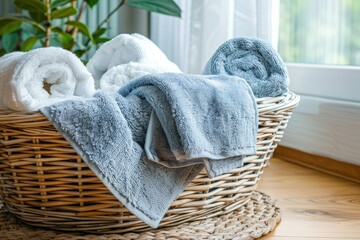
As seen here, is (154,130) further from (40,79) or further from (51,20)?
(51,20)

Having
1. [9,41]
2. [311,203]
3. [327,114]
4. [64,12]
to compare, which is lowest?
[311,203]

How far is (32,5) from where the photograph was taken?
1844mm

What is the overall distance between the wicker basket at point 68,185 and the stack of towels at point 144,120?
45mm

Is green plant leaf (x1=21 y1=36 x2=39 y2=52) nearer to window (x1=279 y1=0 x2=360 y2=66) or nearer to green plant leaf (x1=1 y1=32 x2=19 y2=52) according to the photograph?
green plant leaf (x1=1 y1=32 x2=19 y2=52)

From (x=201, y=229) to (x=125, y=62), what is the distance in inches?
16.0

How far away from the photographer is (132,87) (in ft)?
3.47

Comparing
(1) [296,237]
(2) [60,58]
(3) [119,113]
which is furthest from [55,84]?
(1) [296,237]

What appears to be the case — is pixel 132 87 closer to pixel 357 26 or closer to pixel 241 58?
pixel 241 58

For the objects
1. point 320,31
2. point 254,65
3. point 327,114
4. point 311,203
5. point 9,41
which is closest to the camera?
point 254,65

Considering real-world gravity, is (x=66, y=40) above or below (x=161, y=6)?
below

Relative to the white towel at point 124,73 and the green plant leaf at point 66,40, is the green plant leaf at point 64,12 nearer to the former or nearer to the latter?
the green plant leaf at point 66,40

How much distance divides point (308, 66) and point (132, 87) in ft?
2.73

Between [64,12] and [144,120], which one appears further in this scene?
[64,12]

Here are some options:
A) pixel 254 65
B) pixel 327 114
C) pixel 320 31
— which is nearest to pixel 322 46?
pixel 320 31
